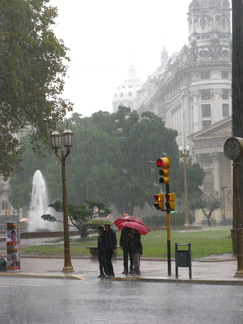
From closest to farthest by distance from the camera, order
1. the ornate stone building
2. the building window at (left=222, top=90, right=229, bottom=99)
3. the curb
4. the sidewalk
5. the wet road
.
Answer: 1. the wet road
2. the curb
3. the sidewalk
4. the ornate stone building
5. the building window at (left=222, top=90, right=229, bottom=99)

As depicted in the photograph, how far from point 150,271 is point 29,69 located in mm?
19580

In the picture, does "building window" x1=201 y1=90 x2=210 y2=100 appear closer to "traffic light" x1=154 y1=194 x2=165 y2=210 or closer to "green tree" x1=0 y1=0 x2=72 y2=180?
"green tree" x1=0 y1=0 x2=72 y2=180

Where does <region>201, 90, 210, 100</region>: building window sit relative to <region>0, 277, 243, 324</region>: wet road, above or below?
above

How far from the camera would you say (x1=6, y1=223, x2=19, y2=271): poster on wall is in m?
26.3

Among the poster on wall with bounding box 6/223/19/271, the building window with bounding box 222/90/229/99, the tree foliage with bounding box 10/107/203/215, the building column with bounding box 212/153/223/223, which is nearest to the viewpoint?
the poster on wall with bounding box 6/223/19/271

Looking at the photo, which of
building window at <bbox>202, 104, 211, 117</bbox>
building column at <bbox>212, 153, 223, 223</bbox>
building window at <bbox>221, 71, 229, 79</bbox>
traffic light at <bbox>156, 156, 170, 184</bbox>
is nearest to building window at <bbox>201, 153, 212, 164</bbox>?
building column at <bbox>212, 153, 223, 223</bbox>

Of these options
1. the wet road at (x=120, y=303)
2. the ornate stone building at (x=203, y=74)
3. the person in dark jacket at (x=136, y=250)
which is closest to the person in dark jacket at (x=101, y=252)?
the person in dark jacket at (x=136, y=250)

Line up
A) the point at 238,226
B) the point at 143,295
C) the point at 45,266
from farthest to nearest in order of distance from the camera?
1. the point at 45,266
2. the point at 238,226
3. the point at 143,295

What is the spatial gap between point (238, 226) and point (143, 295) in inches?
213

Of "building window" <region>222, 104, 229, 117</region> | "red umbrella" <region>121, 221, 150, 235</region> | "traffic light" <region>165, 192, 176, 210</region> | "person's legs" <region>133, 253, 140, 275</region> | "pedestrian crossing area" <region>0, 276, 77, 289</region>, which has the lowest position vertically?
"pedestrian crossing area" <region>0, 276, 77, 289</region>

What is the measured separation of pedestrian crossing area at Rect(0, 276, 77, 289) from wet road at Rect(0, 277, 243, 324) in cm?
3

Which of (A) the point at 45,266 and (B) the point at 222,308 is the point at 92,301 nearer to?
(B) the point at 222,308

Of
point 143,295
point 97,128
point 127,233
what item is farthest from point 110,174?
point 143,295

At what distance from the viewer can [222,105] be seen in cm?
13350
